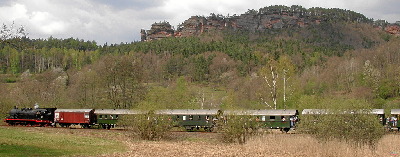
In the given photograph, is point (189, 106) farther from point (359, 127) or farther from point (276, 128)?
point (359, 127)

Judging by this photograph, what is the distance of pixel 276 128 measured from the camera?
41.8 meters

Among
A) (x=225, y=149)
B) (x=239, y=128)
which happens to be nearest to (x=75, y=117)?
(x=239, y=128)

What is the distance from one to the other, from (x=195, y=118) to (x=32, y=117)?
20.7 m

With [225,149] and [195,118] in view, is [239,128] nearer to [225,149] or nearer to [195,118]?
[225,149]

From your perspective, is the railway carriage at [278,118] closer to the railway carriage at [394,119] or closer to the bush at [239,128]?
the railway carriage at [394,119]

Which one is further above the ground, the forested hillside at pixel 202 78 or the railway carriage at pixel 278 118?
the forested hillside at pixel 202 78

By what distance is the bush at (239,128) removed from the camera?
30.3 m

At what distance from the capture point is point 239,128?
3030 cm

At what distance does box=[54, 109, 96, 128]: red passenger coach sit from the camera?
157 ft

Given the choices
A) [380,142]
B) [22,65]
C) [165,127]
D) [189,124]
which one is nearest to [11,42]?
[165,127]

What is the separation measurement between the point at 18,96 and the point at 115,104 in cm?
2139

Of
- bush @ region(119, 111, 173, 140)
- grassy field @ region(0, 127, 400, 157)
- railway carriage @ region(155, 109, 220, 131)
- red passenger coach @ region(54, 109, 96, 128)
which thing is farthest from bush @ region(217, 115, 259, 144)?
red passenger coach @ region(54, 109, 96, 128)

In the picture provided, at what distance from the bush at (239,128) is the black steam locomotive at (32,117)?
2769cm

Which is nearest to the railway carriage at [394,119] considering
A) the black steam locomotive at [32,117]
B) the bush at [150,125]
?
the bush at [150,125]
